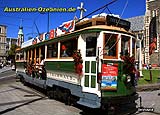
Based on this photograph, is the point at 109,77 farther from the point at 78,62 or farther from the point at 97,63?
the point at 78,62

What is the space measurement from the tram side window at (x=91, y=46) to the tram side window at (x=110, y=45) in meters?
0.39

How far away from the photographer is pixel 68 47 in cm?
1102

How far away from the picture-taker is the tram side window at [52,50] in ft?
40.4

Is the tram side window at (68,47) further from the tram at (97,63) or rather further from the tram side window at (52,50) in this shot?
the tram side window at (52,50)

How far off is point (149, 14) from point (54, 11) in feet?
150

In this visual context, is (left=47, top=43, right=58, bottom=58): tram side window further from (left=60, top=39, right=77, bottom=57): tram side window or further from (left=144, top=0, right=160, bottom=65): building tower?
(left=144, top=0, right=160, bottom=65): building tower

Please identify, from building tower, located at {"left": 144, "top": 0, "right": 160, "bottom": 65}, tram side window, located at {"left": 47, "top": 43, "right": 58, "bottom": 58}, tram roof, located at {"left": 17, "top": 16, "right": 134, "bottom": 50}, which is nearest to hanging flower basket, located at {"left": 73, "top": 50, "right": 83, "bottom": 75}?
tram roof, located at {"left": 17, "top": 16, "right": 134, "bottom": 50}

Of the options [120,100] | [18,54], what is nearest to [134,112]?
[120,100]

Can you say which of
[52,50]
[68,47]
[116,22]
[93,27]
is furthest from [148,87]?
[93,27]

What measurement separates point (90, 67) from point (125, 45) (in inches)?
65.4

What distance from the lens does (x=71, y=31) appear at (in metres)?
10.9

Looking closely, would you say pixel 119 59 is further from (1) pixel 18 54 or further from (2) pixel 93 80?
(1) pixel 18 54

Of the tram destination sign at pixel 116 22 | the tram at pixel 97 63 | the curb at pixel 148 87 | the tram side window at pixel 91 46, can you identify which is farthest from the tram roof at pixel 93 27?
the curb at pixel 148 87

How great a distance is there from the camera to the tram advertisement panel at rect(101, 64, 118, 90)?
8.84 meters
